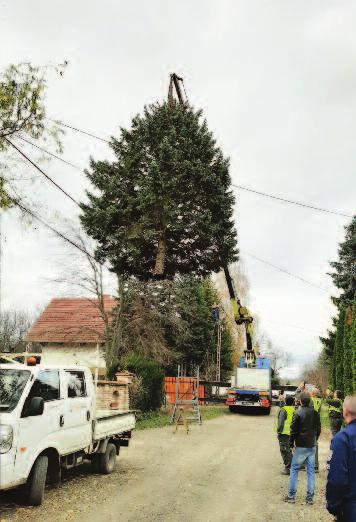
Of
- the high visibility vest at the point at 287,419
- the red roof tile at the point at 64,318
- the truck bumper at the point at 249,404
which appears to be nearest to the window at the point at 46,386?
the high visibility vest at the point at 287,419

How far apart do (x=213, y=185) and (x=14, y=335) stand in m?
71.9

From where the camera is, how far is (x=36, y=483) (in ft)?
22.6

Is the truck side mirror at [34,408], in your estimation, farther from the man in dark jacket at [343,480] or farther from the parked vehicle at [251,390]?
the parked vehicle at [251,390]

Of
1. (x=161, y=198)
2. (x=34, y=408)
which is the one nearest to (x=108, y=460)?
(x=34, y=408)

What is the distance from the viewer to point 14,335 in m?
85.1

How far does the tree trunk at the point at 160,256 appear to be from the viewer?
73.1ft

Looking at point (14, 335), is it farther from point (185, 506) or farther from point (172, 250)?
point (185, 506)

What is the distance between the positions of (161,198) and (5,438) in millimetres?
15399

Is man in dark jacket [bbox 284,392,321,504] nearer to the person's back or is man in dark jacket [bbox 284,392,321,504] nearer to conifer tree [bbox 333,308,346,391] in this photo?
the person's back

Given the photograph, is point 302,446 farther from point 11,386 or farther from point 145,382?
point 145,382

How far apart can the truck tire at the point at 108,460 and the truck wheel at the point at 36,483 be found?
8.36 ft

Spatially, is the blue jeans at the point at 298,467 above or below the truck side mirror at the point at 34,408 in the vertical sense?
below

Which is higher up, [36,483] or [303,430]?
[303,430]

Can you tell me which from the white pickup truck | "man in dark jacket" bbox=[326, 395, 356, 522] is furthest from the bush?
"man in dark jacket" bbox=[326, 395, 356, 522]
